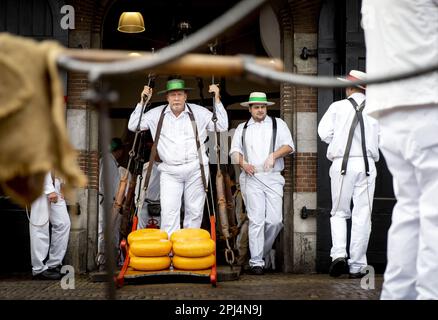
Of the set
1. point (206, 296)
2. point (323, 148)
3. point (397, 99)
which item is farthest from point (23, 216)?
point (397, 99)

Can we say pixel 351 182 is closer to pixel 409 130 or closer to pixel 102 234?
pixel 102 234

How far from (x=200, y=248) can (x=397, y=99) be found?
3.95m

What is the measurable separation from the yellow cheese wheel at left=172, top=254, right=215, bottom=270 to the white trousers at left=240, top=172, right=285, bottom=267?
1726mm

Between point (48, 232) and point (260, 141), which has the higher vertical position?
point (260, 141)

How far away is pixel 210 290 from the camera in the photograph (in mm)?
6836

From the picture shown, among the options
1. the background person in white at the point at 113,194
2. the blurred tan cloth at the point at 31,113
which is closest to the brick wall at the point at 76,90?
the background person in white at the point at 113,194

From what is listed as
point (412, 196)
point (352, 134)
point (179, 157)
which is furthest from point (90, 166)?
point (412, 196)

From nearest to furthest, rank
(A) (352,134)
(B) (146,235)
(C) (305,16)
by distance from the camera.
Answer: (B) (146,235) → (A) (352,134) → (C) (305,16)

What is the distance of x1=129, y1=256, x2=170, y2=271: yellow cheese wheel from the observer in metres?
7.28

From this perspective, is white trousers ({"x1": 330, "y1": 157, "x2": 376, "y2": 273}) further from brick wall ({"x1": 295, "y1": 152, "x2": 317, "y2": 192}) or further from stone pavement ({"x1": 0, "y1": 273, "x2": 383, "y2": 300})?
brick wall ({"x1": 295, "y1": 152, "x2": 317, "y2": 192})

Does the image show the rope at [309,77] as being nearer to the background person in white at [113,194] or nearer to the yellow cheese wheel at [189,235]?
the yellow cheese wheel at [189,235]

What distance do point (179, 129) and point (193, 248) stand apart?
1.79 metres

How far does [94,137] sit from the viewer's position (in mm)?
9367
